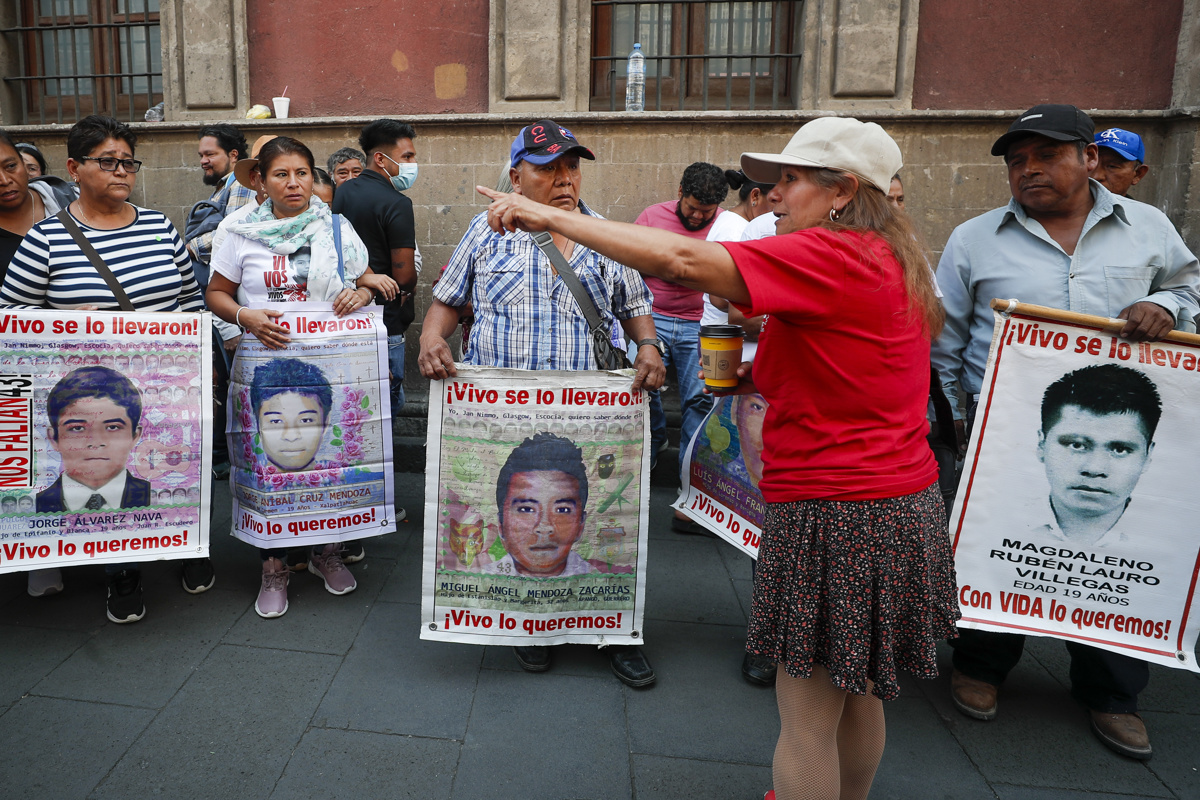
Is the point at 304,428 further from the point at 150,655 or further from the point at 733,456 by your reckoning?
the point at 733,456

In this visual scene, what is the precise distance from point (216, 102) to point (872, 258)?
6817mm

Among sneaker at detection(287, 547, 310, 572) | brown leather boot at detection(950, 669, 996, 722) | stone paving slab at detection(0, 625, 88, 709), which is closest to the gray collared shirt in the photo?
brown leather boot at detection(950, 669, 996, 722)

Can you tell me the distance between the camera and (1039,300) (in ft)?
9.59

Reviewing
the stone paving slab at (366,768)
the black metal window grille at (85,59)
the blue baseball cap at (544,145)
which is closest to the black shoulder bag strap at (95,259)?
the blue baseball cap at (544,145)

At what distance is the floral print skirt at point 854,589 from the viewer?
1888 mm

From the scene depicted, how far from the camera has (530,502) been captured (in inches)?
123

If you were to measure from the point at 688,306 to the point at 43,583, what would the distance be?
3.84 m

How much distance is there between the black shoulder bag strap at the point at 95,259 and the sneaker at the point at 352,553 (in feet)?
5.27

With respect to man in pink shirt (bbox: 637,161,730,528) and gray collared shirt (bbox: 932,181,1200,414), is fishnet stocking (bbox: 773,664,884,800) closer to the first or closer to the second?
gray collared shirt (bbox: 932,181,1200,414)

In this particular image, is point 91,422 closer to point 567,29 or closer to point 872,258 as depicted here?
point 872,258

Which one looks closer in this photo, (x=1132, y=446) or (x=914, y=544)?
(x=914, y=544)

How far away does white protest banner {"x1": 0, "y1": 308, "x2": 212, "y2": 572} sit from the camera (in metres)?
3.28

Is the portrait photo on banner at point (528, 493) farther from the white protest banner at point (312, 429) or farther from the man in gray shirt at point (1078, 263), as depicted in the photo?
the man in gray shirt at point (1078, 263)

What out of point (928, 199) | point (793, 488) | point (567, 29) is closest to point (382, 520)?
point (793, 488)
